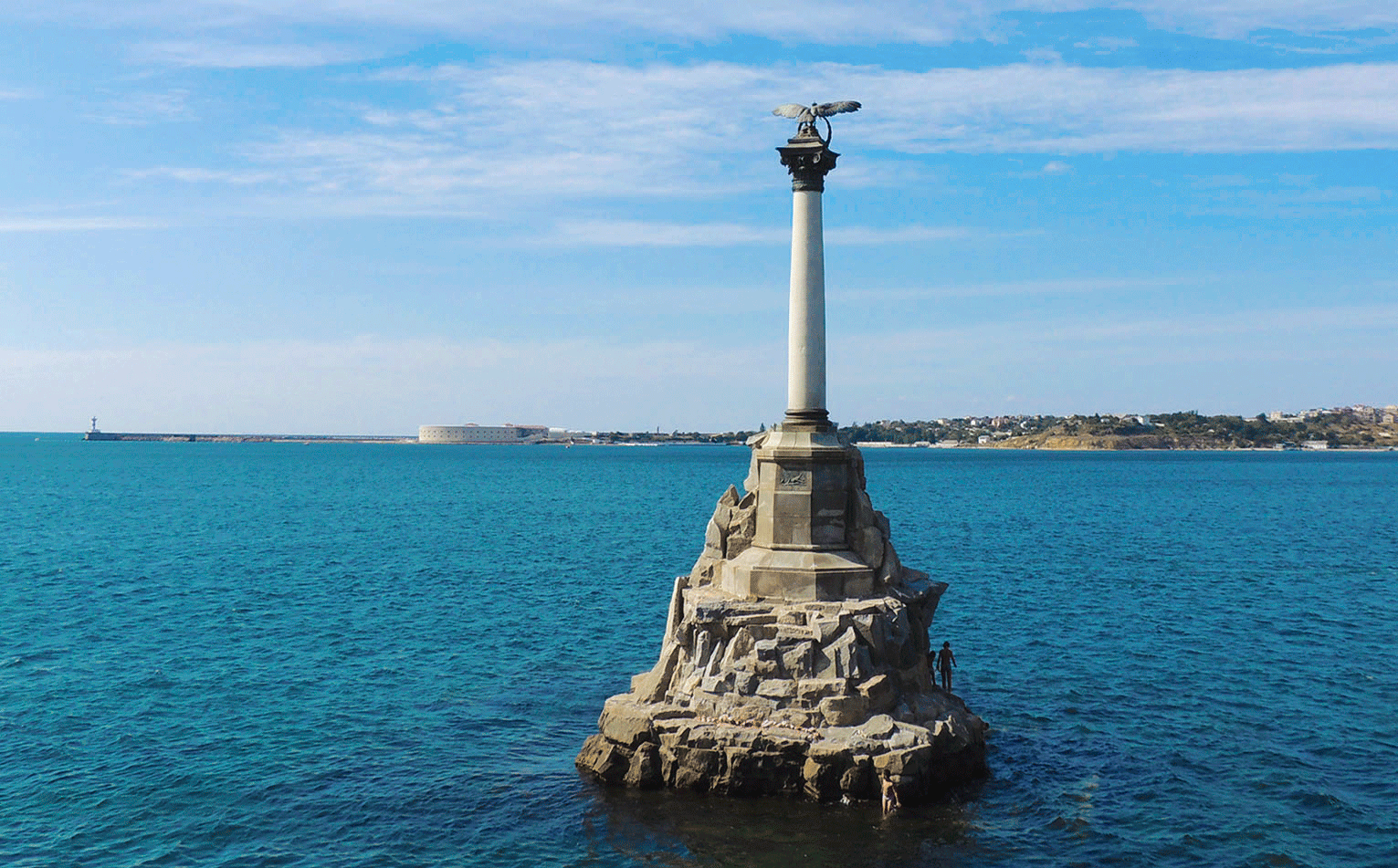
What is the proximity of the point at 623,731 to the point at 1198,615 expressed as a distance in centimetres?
2122

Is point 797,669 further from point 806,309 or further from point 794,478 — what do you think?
point 806,309

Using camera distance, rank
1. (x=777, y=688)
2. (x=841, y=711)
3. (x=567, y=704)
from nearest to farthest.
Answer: (x=841, y=711)
(x=777, y=688)
(x=567, y=704)

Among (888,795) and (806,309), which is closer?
(888,795)

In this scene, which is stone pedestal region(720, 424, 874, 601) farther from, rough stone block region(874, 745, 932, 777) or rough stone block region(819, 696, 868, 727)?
rough stone block region(874, 745, 932, 777)

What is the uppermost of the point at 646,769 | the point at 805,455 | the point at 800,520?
the point at 805,455

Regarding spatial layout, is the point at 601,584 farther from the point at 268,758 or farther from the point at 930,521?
the point at 930,521

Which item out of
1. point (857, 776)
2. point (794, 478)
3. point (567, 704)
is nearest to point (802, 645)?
point (857, 776)

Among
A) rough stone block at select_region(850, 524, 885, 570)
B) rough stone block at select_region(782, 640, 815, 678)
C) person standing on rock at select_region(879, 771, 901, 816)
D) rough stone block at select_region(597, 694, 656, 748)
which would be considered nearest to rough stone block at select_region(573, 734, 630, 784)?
rough stone block at select_region(597, 694, 656, 748)

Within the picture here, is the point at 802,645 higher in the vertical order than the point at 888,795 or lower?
higher

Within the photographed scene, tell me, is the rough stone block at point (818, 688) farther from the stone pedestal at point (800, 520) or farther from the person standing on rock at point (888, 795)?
the stone pedestal at point (800, 520)

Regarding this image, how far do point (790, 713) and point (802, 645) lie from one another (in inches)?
43.9

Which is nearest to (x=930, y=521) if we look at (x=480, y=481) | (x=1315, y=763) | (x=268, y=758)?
(x=1315, y=763)

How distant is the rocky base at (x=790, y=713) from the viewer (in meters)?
16.2

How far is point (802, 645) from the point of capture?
17312mm
